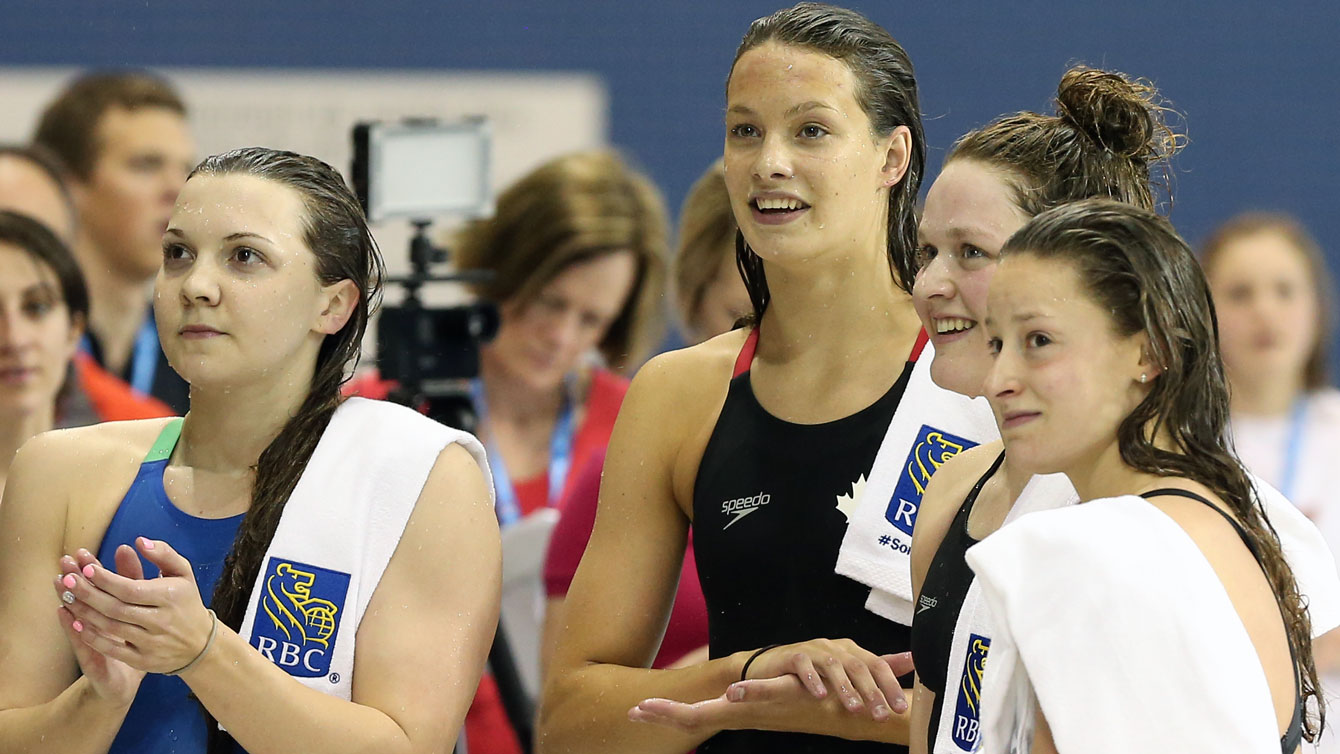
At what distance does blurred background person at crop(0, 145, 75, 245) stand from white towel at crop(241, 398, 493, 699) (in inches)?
86.9

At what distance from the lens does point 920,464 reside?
227 centimetres

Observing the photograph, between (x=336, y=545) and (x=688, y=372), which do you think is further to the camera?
(x=688, y=372)

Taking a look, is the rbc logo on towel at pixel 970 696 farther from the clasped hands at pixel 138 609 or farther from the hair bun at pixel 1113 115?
the clasped hands at pixel 138 609

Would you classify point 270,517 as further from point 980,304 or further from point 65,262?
point 65,262

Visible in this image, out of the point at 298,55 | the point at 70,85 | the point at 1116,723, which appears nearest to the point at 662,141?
the point at 298,55

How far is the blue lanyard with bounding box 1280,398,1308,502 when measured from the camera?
455 cm

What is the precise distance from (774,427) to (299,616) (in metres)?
0.66

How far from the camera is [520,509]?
167 inches

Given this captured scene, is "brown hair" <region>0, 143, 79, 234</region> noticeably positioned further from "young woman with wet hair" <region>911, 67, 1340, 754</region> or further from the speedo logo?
"young woman with wet hair" <region>911, 67, 1340, 754</region>

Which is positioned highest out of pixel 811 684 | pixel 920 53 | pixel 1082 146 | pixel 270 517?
pixel 920 53

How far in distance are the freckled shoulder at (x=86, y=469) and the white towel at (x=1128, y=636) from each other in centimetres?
117

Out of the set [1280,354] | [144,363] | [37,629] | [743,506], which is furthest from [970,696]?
[144,363]

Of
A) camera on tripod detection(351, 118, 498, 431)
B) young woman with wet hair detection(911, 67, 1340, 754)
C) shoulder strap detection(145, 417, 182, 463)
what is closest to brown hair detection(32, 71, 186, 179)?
camera on tripod detection(351, 118, 498, 431)

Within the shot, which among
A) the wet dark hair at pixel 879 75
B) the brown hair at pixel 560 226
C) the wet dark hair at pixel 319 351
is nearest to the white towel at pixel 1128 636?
the wet dark hair at pixel 879 75
